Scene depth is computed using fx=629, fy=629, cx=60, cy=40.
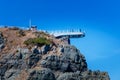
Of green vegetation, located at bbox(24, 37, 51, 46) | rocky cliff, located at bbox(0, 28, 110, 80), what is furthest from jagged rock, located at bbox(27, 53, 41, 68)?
green vegetation, located at bbox(24, 37, 51, 46)

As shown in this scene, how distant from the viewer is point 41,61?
10944cm

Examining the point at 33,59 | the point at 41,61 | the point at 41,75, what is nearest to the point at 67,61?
the point at 41,61

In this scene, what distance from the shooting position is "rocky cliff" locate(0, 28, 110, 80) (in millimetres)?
107000

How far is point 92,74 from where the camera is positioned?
359 ft

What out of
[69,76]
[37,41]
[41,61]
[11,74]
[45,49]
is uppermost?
[37,41]

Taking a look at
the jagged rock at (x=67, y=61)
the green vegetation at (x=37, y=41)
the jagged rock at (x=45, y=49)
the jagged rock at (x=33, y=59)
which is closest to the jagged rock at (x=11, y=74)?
the jagged rock at (x=33, y=59)

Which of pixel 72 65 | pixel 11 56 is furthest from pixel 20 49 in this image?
pixel 72 65

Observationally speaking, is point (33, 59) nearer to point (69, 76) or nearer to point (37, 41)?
point (37, 41)

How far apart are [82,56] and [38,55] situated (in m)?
9.31

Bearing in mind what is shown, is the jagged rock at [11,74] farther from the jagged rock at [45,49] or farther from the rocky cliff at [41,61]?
the jagged rock at [45,49]

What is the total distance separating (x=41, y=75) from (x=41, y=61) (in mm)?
4677

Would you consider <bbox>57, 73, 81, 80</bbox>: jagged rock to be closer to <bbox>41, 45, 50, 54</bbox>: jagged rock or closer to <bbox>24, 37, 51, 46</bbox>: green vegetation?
<bbox>41, 45, 50, 54</bbox>: jagged rock

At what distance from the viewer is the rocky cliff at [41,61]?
107000mm

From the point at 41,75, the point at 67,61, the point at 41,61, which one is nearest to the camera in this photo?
→ the point at 41,75
